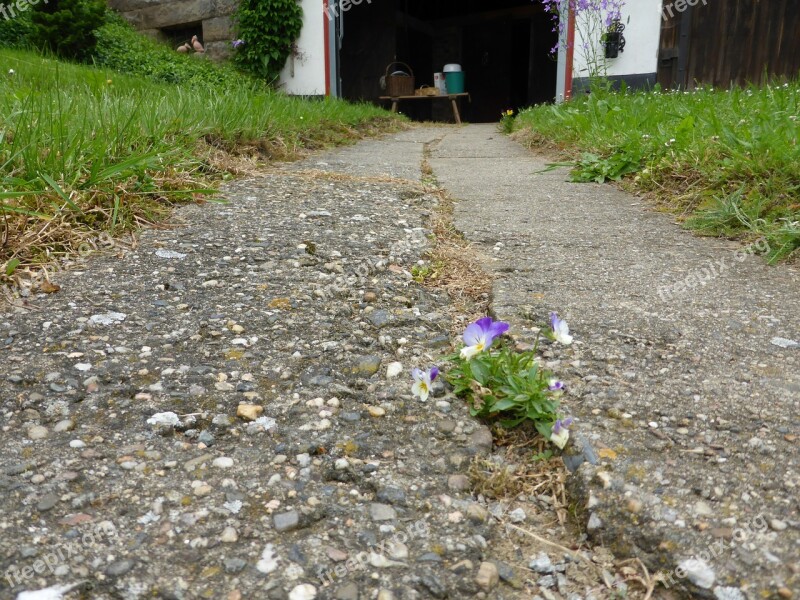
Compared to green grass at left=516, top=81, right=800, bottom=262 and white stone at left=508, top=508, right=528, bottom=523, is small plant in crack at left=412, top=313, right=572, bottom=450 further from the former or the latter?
green grass at left=516, top=81, right=800, bottom=262

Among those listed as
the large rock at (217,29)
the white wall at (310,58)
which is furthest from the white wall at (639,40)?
the large rock at (217,29)

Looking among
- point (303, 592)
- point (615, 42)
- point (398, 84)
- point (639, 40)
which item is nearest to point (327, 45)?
point (398, 84)

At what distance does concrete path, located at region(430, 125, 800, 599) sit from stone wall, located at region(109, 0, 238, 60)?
909 centimetres

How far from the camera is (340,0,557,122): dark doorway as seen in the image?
1146cm

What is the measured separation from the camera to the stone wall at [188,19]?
32.1ft

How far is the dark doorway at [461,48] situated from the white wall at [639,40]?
13.5ft

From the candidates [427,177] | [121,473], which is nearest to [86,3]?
[427,177]

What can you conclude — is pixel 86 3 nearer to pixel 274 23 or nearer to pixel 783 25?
pixel 274 23

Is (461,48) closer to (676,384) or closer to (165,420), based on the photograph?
(676,384)

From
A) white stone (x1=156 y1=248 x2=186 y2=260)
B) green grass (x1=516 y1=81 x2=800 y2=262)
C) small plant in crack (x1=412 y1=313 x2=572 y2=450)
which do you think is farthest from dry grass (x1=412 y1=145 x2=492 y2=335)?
green grass (x1=516 y1=81 x2=800 y2=262)

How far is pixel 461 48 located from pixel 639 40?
692 centimetres

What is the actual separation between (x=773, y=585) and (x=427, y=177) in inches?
103

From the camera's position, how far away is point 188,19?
33.6 feet

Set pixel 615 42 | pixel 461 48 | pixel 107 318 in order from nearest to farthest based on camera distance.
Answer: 1. pixel 107 318
2. pixel 615 42
3. pixel 461 48
